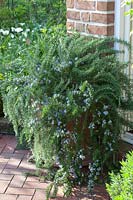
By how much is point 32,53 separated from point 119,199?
174 cm

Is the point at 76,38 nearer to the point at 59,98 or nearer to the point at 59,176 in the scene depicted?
the point at 59,98

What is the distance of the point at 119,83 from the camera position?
3.60 m

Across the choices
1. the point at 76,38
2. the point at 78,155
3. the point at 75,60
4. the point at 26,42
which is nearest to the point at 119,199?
the point at 78,155

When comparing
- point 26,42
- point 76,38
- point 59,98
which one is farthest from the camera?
point 26,42

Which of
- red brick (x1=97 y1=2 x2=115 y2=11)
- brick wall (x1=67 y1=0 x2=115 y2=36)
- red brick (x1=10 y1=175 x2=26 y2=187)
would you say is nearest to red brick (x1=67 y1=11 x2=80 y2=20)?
brick wall (x1=67 y1=0 x2=115 y2=36)

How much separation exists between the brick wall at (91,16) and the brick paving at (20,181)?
1.24m

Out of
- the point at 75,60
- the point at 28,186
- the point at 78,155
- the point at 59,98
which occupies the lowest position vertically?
the point at 28,186

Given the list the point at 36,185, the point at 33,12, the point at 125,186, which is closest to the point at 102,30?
the point at 36,185

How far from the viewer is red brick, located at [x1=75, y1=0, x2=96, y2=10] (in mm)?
3912

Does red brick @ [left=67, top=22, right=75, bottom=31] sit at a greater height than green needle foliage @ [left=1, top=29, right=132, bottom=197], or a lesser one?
greater

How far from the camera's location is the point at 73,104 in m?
3.40

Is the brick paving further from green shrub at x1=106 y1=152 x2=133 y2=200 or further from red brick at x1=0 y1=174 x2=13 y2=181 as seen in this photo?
green shrub at x1=106 y1=152 x2=133 y2=200

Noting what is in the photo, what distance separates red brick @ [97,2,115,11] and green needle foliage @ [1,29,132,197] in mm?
279

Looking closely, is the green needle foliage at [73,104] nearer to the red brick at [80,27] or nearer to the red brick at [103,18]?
the red brick at [103,18]
